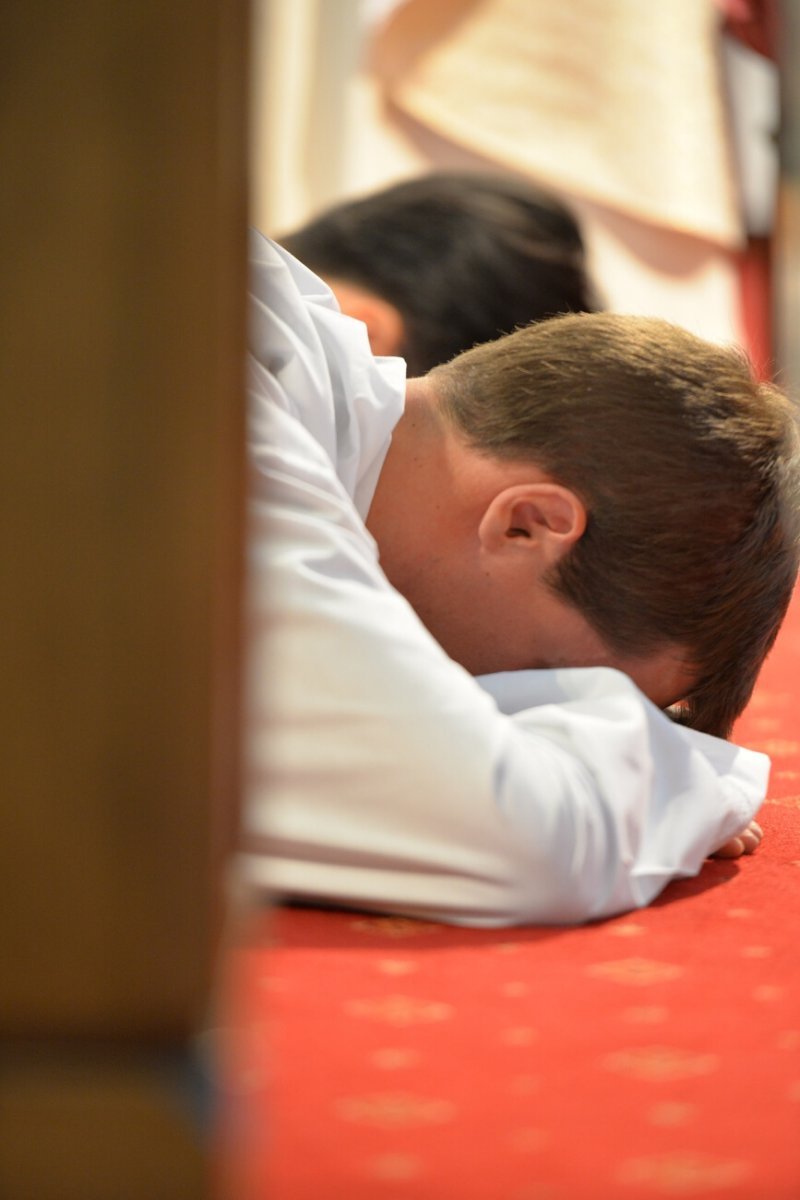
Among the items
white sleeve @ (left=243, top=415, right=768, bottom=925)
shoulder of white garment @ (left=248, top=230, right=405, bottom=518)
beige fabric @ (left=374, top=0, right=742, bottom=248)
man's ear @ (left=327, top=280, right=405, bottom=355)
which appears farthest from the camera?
beige fabric @ (left=374, top=0, right=742, bottom=248)

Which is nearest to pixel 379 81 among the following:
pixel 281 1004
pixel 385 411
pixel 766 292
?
pixel 766 292

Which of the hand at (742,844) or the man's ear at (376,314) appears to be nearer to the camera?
the hand at (742,844)

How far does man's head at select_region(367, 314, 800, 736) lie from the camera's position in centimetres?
108

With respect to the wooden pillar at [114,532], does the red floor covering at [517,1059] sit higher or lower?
lower

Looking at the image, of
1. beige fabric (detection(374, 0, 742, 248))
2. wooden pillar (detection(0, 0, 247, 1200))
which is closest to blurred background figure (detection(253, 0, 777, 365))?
beige fabric (detection(374, 0, 742, 248))

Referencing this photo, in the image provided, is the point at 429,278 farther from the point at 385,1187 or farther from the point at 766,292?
the point at 385,1187

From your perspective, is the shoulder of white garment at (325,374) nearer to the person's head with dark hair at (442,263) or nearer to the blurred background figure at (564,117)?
the person's head with dark hair at (442,263)

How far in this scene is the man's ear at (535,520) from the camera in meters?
1.08

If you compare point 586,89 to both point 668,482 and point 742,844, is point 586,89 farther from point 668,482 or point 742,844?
point 742,844

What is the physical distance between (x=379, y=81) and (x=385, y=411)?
2677 mm

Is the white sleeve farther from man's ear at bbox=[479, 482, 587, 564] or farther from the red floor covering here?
man's ear at bbox=[479, 482, 587, 564]

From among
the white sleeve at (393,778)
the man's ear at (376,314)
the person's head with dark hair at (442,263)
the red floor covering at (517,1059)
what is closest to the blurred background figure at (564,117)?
the person's head with dark hair at (442,263)

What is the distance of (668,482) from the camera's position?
1.07m

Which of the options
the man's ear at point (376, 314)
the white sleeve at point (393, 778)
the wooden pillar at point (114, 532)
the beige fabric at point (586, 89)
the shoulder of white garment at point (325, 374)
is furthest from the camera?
the beige fabric at point (586, 89)
